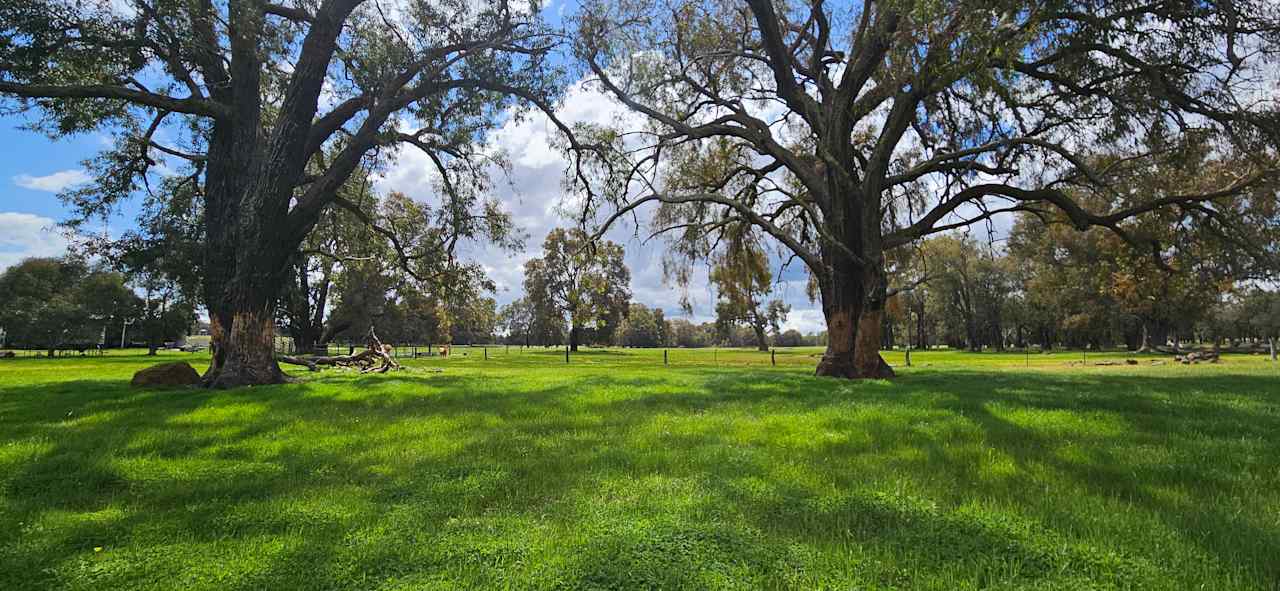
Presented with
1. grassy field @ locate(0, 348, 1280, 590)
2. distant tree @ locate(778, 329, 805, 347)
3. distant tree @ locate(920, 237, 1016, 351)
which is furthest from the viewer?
distant tree @ locate(778, 329, 805, 347)

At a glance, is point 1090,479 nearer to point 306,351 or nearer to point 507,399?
point 507,399

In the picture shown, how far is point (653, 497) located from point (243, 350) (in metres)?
12.8

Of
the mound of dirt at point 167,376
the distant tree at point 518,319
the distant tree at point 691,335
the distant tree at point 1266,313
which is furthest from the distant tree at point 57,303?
the distant tree at point 1266,313

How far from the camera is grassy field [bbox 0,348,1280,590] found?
11.0ft

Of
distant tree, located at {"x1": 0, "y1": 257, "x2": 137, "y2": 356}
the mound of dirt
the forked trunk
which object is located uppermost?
distant tree, located at {"x1": 0, "y1": 257, "x2": 137, "y2": 356}

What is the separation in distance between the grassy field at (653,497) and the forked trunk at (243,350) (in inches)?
152

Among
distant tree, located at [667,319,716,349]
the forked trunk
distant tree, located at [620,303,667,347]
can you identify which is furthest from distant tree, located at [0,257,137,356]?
distant tree, located at [667,319,716,349]

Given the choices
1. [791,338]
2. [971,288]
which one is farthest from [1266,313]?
[791,338]

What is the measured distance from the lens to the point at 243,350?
13.2 m

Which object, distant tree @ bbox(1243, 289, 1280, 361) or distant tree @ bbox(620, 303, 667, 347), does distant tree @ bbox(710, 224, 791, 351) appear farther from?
distant tree @ bbox(620, 303, 667, 347)

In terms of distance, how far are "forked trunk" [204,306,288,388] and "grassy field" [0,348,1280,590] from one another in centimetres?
386

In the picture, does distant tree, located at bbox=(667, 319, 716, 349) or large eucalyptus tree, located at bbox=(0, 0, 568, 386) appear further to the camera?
distant tree, located at bbox=(667, 319, 716, 349)

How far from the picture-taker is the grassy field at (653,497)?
335cm

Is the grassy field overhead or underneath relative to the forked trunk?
underneath
